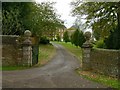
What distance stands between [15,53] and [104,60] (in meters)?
6.31

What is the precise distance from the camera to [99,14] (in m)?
29.6

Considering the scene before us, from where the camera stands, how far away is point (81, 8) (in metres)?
29.9

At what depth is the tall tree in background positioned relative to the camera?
28433mm

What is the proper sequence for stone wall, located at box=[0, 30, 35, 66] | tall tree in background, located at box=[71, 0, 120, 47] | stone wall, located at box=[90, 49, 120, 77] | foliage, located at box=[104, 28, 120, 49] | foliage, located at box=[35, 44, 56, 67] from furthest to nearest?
tall tree in background, located at box=[71, 0, 120, 47]
foliage, located at box=[35, 44, 56, 67]
stone wall, located at box=[0, 30, 35, 66]
foliage, located at box=[104, 28, 120, 49]
stone wall, located at box=[90, 49, 120, 77]

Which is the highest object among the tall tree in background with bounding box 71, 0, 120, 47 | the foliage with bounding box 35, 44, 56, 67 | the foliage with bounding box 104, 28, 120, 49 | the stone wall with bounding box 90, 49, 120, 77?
the tall tree in background with bounding box 71, 0, 120, 47

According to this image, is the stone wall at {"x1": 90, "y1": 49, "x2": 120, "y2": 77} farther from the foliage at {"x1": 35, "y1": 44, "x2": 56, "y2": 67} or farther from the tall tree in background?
the tall tree in background

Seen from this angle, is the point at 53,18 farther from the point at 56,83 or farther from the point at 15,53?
the point at 56,83

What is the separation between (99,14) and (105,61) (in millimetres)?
15507

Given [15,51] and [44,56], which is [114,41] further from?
[44,56]

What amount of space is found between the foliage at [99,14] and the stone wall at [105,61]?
12462 millimetres

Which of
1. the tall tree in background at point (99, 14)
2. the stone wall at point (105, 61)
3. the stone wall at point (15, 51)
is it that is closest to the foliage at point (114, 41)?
the stone wall at point (105, 61)

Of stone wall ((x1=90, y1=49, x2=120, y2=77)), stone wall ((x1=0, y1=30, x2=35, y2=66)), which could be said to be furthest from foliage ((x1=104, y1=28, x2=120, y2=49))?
stone wall ((x1=0, y1=30, x2=35, y2=66))

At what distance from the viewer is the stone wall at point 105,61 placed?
13893mm

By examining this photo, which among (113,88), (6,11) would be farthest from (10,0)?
(113,88)
